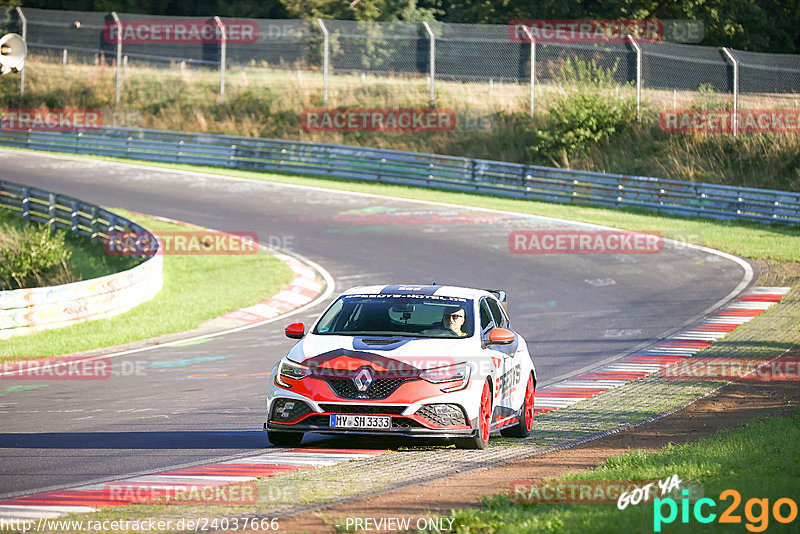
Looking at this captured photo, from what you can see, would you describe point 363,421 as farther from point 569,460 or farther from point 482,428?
point 569,460

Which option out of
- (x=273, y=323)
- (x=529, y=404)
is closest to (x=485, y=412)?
(x=529, y=404)

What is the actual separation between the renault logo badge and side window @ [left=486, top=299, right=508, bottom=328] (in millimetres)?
2215

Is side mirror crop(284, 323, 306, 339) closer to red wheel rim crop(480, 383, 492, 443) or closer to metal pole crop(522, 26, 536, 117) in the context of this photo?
red wheel rim crop(480, 383, 492, 443)

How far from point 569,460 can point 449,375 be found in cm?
129

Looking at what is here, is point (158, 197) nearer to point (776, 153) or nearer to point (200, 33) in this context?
point (200, 33)

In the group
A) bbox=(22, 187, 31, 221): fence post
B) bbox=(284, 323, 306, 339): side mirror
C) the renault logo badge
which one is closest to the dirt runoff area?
the renault logo badge

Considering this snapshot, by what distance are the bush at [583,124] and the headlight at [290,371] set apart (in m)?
29.6

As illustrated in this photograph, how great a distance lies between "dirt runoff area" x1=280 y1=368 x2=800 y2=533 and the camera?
693 cm

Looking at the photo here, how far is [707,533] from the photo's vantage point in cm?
589

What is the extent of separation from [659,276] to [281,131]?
2479 centimetres

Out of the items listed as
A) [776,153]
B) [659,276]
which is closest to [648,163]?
[776,153]

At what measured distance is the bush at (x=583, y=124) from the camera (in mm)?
38250

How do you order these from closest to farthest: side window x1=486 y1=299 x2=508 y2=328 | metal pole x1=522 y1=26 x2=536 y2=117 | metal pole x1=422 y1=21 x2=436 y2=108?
side window x1=486 y1=299 x2=508 y2=328 < metal pole x1=522 y1=26 x2=536 y2=117 < metal pole x1=422 y1=21 x2=436 y2=108

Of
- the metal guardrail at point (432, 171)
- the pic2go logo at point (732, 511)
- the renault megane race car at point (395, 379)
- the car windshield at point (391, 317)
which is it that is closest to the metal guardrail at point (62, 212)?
the metal guardrail at point (432, 171)
